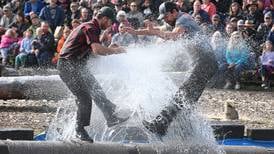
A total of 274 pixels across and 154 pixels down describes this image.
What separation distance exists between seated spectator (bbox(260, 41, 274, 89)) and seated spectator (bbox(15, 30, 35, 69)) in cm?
535

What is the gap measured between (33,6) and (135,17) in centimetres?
379

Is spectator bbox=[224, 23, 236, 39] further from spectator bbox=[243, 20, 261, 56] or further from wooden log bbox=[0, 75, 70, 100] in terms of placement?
wooden log bbox=[0, 75, 70, 100]

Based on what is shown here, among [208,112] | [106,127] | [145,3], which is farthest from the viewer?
[145,3]

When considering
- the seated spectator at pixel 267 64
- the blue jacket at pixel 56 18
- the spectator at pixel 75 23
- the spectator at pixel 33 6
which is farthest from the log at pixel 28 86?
the spectator at pixel 33 6

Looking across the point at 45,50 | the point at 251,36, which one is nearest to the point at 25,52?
the point at 45,50

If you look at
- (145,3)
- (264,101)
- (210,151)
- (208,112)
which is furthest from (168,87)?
(145,3)

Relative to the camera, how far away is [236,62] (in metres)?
17.1

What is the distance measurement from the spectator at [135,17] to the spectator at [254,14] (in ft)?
7.74

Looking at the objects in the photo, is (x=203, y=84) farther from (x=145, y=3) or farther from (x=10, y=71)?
(x=145, y=3)

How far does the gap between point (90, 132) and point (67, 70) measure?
3.60 ft

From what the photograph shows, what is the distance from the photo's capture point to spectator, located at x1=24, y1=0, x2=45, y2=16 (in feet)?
68.6

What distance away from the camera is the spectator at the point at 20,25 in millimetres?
20222

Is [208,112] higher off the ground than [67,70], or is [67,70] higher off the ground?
[67,70]

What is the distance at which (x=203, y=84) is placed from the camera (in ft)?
33.7
